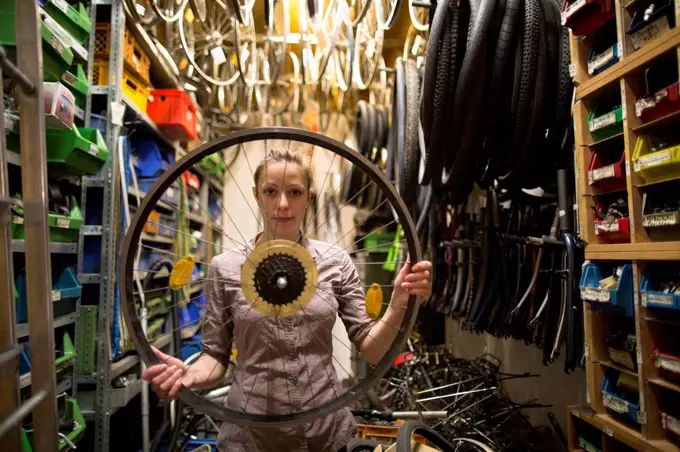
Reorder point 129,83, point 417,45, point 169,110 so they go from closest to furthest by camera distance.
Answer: point 129,83, point 169,110, point 417,45

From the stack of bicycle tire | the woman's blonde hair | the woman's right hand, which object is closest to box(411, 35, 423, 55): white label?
the stack of bicycle tire

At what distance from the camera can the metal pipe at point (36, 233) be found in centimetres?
103

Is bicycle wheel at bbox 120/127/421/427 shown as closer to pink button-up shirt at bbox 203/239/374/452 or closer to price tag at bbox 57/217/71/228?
pink button-up shirt at bbox 203/239/374/452

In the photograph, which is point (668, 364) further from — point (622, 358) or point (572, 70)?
point (572, 70)

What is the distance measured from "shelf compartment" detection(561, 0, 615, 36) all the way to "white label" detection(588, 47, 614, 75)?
3.7 inches

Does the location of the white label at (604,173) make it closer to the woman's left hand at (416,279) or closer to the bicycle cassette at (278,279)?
the woman's left hand at (416,279)

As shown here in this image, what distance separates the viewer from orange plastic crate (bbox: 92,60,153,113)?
2.03 meters

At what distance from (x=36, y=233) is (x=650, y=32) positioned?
5.46 ft

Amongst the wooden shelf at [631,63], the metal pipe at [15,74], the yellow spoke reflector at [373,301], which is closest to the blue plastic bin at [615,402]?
the yellow spoke reflector at [373,301]

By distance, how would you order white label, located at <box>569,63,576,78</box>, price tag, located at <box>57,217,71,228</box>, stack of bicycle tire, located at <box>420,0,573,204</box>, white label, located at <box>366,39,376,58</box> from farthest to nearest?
white label, located at <box>366,39,376,58</box>, price tag, located at <box>57,217,71,228</box>, stack of bicycle tire, located at <box>420,0,573,204</box>, white label, located at <box>569,63,576,78</box>

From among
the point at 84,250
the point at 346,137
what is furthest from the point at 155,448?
the point at 346,137

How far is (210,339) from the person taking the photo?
1.05 meters

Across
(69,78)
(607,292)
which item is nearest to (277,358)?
(607,292)

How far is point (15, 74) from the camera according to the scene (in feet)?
3.27
